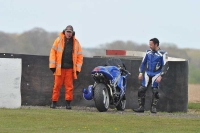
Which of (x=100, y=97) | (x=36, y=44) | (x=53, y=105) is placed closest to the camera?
(x=100, y=97)

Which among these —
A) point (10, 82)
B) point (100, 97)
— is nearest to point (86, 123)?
point (100, 97)

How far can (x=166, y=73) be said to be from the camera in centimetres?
1980

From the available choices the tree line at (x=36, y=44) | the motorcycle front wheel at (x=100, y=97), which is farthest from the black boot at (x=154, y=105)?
the tree line at (x=36, y=44)

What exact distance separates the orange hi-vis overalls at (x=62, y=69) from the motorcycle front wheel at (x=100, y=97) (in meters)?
0.90

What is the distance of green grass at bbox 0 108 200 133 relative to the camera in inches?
539

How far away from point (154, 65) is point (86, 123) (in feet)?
13.2

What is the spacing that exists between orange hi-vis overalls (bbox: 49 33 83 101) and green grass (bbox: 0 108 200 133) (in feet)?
5.76

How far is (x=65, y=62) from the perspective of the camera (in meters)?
18.5

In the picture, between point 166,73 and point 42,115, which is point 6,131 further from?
point 166,73

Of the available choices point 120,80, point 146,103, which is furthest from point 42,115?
point 146,103

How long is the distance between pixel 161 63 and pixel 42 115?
3721 millimetres

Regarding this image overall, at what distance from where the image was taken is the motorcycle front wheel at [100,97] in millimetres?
17703

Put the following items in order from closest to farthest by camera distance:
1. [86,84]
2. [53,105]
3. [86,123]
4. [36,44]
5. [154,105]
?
[86,123] → [154,105] → [53,105] → [86,84] → [36,44]

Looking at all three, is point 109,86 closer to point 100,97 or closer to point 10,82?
point 100,97
